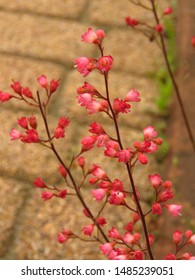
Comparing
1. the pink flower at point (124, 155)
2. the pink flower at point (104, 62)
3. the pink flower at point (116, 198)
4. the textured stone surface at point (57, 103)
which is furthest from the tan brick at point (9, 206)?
the pink flower at point (104, 62)

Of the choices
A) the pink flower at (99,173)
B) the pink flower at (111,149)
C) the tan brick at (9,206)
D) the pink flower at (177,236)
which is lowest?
the pink flower at (177,236)

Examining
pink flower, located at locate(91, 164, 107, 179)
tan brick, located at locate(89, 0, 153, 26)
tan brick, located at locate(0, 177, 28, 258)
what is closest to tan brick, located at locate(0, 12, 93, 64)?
tan brick, located at locate(89, 0, 153, 26)

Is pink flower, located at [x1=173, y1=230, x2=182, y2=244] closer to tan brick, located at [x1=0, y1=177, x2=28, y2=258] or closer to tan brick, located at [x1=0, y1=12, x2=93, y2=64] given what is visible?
tan brick, located at [x1=0, y1=177, x2=28, y2=258]

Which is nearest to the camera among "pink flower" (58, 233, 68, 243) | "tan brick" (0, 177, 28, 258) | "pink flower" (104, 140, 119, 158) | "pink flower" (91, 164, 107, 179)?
Result: "pink flower" (104, 140, 119, 158)

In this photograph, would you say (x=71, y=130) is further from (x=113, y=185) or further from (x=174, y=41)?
(x=113, y=185)

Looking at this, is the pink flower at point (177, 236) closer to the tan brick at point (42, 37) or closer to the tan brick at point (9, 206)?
the tan brick at point (9, 206)

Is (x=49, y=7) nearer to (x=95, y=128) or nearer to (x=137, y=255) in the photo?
(x=95, y=128)
